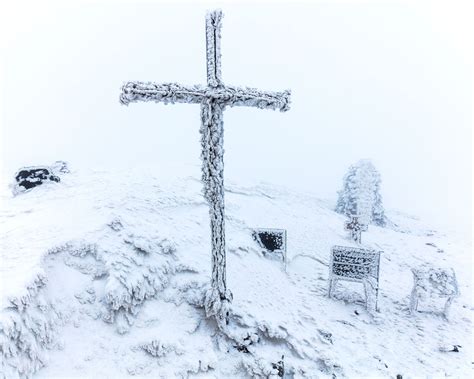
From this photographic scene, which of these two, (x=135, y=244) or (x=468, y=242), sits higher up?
(x=135, y=244)

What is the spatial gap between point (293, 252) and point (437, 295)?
522cm

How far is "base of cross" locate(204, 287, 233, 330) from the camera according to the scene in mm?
8523

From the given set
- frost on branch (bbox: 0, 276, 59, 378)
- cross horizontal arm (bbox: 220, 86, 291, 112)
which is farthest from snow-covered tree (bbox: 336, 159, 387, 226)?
frost on branch (bbox: 0, 276, 59, 378)

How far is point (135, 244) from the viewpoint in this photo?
10.0 metres

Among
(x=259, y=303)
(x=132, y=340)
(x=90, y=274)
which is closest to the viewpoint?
(x=132, y=340)

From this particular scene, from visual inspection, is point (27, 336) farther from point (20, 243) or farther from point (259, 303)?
point (259, 303)

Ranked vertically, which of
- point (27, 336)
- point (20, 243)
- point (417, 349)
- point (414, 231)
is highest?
point (20, 243)

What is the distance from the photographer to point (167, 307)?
8969 mm

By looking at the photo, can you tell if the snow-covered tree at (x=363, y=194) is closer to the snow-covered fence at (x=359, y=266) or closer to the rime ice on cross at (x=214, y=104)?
the snow-covered fence at (x=359, y=266)

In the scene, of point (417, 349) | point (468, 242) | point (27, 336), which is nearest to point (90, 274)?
point (27, 336)

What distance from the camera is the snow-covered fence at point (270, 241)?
41.5 feet

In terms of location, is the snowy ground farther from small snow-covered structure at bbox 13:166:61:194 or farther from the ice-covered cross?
the ice-covered cross

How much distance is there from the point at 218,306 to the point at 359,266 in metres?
4.67

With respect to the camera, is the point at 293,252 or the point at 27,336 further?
the point at 293,252
